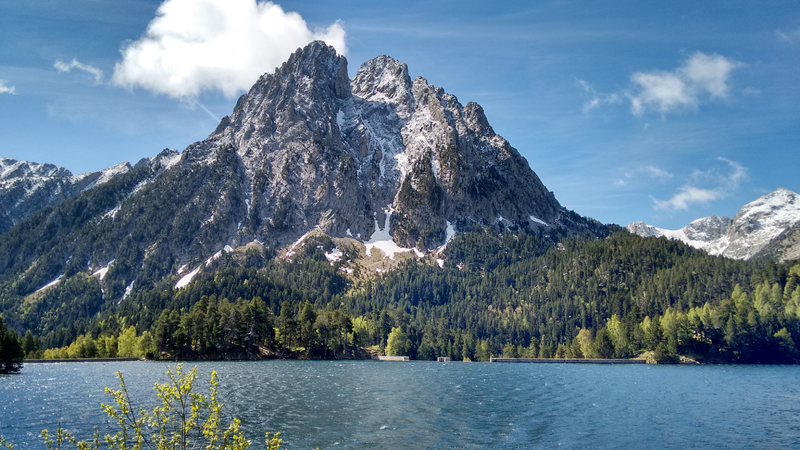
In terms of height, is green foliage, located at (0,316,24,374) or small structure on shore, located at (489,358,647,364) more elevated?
green foliage, located at (0,316,24,374)

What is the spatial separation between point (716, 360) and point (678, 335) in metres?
13.1

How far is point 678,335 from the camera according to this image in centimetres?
15338

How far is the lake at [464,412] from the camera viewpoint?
41.6m

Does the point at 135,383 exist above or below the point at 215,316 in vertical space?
below

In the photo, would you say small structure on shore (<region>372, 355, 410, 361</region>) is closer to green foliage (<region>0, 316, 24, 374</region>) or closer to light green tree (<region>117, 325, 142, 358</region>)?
light green tree (<region>117, 325, 142, 358</region>)

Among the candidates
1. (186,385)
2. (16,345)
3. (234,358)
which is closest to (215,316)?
(234,358)

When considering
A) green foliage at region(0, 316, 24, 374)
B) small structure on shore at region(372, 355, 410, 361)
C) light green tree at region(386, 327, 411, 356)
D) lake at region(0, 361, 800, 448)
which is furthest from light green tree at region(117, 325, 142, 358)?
light green tree at region(386, 327, 411, 356)

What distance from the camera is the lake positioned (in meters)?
41.6

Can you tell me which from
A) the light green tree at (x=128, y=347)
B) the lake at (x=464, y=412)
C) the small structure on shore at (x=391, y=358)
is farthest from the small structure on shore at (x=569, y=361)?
the light green tree at (x=128, y=347)

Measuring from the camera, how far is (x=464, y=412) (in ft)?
179

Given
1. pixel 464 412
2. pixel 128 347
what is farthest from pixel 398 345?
pixel 464 412

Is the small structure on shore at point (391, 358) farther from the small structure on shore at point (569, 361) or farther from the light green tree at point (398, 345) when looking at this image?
the small structure on shore at point (569, 361)

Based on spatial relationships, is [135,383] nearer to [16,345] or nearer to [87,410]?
[87,410]

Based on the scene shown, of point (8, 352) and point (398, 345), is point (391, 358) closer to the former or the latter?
point (398, 345)
